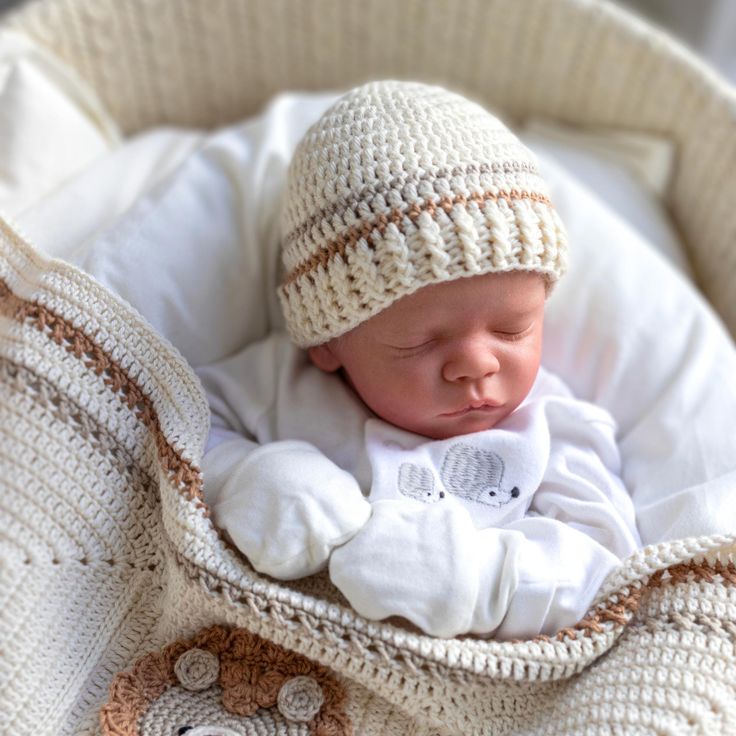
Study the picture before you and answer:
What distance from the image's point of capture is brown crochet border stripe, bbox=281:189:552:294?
85 cm

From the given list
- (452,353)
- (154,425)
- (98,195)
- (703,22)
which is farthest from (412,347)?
(703,22)

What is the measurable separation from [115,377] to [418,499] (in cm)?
34

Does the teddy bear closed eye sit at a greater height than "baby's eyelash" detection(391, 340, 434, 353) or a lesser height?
lesser

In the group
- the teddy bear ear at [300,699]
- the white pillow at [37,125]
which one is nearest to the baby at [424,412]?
the teddy bear ear at [300,699]

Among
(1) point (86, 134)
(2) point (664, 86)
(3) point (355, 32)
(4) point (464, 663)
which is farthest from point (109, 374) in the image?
(2) point (664, 86)

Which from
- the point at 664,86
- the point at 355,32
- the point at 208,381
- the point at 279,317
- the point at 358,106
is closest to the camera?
the point at 358,106

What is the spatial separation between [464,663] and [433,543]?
0.11m

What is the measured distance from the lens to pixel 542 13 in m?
1.48

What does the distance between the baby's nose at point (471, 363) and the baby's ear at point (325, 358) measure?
16cm

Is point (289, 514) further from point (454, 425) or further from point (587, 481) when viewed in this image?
point (587, 481)

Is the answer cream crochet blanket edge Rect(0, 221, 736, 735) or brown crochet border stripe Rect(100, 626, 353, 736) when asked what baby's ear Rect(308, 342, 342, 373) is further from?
brown crochet border stripe Rect(100, 626, 353, 736)

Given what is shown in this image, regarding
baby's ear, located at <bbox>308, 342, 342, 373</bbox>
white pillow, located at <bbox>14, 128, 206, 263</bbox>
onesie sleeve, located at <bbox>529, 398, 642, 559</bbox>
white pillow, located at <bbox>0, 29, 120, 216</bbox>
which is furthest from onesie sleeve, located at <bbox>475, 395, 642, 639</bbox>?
white pillow, located at <bbox>0, 29, 120, 216</bbox>

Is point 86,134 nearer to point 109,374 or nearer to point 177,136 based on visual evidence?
point 177,136

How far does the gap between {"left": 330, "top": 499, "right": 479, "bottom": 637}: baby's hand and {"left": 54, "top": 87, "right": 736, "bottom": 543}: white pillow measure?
0.25 meters
